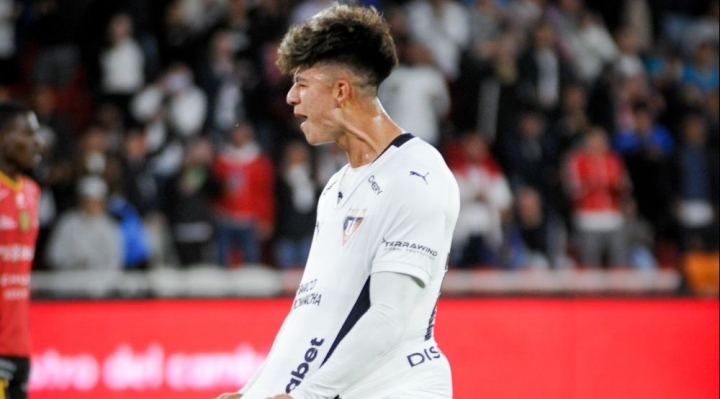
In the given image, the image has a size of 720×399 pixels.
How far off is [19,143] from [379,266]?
139 inches

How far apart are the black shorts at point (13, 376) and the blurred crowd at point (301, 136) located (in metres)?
5.08

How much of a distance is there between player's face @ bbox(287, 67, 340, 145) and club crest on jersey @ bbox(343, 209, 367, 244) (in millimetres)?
264

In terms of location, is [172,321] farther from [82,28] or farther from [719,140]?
[719,140]

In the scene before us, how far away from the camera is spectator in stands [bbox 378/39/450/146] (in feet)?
42.4

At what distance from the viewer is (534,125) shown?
13336 millimetres

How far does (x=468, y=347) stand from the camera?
8.43m

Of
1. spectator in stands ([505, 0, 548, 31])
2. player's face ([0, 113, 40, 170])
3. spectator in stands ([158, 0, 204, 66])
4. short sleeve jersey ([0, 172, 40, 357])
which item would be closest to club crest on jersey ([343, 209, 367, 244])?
short sleeve jersey ([0, 172, 40, 357])

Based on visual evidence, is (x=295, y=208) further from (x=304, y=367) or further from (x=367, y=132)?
(x=304, y=367)

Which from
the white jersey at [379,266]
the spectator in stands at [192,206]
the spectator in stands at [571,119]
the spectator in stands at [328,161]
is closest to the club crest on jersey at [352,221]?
the white jersey at [379,266]

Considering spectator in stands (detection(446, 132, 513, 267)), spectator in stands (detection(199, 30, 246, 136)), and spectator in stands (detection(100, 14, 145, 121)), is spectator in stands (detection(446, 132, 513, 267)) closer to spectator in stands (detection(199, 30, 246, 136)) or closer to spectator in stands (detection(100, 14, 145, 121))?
spectator in stands (detection(199, 30, 246, 136))

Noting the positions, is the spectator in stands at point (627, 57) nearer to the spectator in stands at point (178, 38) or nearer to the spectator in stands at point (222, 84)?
the spectator in stands at point (222, 84)

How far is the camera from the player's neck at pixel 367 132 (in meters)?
3.71

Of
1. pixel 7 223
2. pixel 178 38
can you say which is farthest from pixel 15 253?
pixel 178 38

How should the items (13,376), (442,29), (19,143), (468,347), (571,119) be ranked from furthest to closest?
(442,29) → (571,119) → (468,347) → (19,143) → (13,376)
